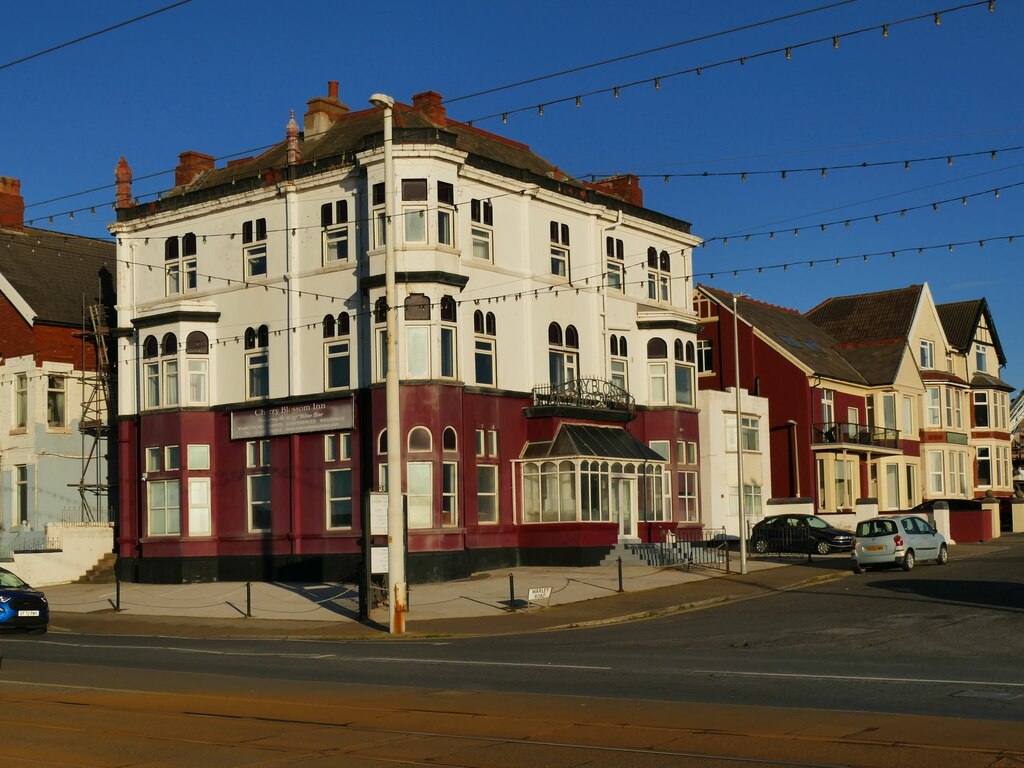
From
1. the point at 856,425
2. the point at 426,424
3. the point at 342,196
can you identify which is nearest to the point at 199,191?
the point at 342,196

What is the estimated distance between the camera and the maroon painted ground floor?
3959 centimetres

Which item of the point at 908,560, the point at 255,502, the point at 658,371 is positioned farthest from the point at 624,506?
the point at 255,502

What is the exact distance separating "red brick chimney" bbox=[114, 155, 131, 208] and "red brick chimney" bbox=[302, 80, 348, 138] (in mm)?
7180

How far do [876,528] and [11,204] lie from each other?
3914 centimetres

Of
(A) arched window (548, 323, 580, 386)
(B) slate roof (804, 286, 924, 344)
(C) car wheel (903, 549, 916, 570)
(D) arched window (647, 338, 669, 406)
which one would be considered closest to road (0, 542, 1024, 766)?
(C) car wheel (903, 549, 916, 570)

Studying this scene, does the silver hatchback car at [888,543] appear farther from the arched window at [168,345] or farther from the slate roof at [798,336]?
the arched window at [168,345]

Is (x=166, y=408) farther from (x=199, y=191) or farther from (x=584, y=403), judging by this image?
(x=584, y=403)

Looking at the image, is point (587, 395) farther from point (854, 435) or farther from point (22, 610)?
point (22, 610)

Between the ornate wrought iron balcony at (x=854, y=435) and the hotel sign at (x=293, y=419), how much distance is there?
2463cm

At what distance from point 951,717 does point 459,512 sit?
88.5ft

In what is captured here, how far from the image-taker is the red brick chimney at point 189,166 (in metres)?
50.1

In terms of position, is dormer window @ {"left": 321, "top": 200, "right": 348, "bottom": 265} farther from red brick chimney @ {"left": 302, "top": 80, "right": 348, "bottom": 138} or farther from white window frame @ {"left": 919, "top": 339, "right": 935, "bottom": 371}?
white window frame @ {"left": 919, "top": 339, "right": 935, "bottom": 371}

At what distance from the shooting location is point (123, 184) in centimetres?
4844

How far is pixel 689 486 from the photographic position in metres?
48.3
